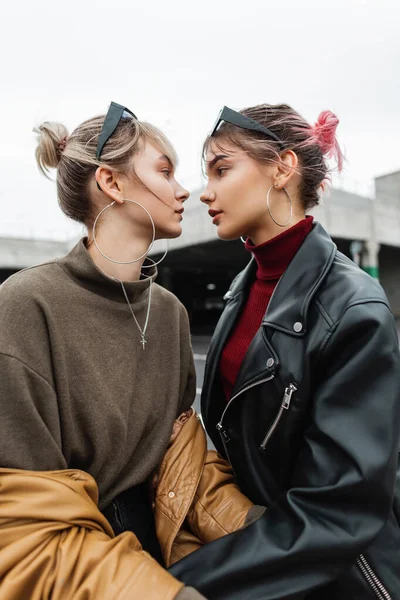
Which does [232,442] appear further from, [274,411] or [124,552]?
[124,552]

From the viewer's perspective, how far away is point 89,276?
1.40 meters

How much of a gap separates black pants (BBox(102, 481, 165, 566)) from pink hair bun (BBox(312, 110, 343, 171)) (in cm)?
146

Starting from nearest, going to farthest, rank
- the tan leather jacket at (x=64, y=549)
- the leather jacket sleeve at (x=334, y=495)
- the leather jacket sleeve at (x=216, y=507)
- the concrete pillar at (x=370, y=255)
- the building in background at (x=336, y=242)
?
the tan leather jacket at (x=64, y=549) < the leather jacket sleeve at (x=334, y=495) < the leather jacket sleeve at (x=216, y=507) < the building in background at (x=336, y=242) < the concrete pillar at (x=370, y=255)

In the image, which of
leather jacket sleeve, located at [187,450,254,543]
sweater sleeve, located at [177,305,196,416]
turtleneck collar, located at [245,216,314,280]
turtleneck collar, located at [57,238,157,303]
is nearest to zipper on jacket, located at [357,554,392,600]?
leather jacket sleeve, located at [187,450,254,543]

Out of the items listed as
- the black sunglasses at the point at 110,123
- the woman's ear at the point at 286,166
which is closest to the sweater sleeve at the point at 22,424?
the black sunglasses at the point at 110,123

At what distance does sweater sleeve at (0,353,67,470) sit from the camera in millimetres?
1071

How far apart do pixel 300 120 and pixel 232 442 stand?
4.05 ft

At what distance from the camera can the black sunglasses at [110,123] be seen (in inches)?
58.5

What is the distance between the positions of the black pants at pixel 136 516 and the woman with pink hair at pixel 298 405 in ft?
1.09

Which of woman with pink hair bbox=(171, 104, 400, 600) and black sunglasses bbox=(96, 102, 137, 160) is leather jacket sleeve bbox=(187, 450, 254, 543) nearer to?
woman with pink hair bbox=(171, 104, 400, 600)

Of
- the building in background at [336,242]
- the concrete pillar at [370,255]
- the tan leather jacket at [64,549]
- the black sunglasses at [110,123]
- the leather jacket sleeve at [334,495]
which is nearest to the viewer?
the tan leather jacket at [64,549]

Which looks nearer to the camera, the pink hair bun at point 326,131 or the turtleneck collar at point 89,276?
the turtleneck collar at point 89,276

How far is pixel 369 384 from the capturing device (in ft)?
3.60

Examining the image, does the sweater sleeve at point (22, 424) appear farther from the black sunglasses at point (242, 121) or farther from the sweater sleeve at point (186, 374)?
the black sunglasses at point (242, 121)
